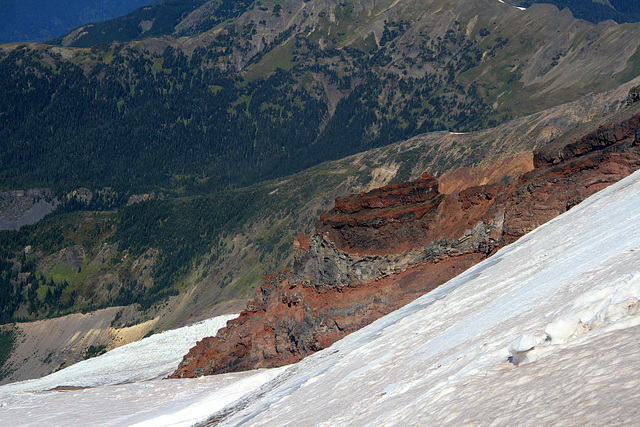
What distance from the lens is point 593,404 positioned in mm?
8477

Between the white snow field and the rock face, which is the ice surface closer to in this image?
the white snow field

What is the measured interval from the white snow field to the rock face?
6.90m

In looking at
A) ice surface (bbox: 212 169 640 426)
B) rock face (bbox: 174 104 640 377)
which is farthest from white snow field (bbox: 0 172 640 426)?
rock face (bbox: 174 104 640 377)

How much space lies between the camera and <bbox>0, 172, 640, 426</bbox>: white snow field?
366 inches

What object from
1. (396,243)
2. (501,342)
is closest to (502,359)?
(501,342)

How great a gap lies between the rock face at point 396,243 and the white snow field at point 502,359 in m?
6.90

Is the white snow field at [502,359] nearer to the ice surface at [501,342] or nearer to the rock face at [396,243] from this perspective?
the ice surface at [501,342]

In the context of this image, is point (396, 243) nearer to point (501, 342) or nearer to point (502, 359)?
point (501, 342)

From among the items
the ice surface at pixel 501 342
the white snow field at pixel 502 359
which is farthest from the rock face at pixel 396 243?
the ice surface at pixel 501 342

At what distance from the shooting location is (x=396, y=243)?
43.2m

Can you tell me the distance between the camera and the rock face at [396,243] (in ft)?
119

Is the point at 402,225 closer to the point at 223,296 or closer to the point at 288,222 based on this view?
the point at 223,296

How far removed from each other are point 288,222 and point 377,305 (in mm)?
121351

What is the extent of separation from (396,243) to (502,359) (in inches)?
1226
